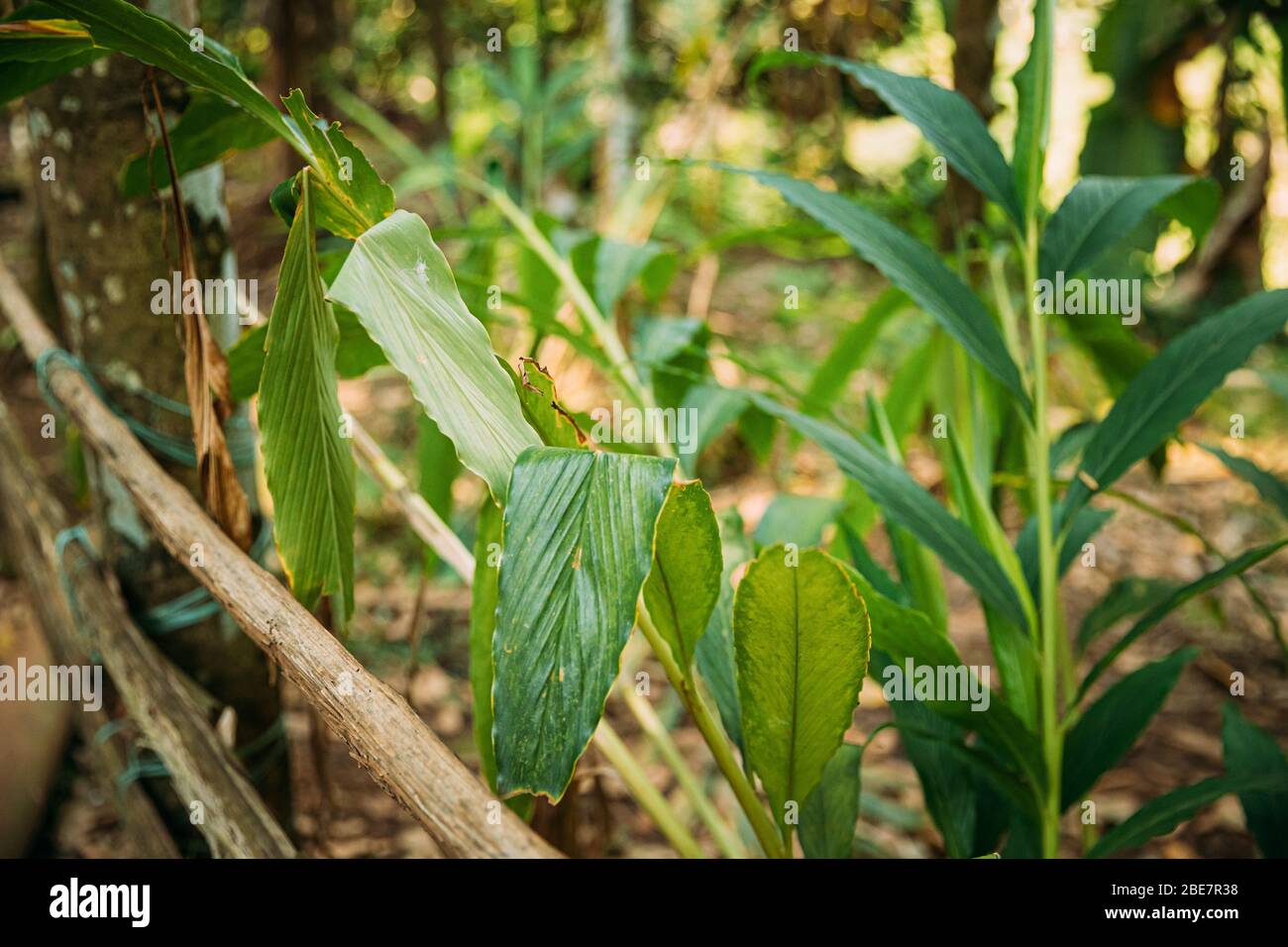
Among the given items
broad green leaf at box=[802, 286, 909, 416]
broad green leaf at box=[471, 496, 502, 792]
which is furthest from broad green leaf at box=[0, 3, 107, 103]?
broad green leaf at box=[802, 286, 909, 416]

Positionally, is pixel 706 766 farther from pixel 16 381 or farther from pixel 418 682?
pixel 16 381

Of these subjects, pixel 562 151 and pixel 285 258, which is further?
pixel 562 151

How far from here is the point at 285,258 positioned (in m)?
0.47

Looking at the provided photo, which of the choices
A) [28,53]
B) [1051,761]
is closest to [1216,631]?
[1051,761]

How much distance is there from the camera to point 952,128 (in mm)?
725

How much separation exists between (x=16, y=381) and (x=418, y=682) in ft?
5.15

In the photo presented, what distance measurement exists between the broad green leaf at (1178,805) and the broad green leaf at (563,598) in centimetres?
45

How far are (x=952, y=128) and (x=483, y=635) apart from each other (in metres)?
0.54

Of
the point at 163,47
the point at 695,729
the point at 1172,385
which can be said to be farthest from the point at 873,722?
the point at 163,47

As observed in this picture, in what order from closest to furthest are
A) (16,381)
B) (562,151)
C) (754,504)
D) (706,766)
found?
(706,766) → (562,151) → (754,504) → (16,381)

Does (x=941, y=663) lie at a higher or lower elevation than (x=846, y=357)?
lower

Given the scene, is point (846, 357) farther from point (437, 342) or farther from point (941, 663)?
point (437, 342)

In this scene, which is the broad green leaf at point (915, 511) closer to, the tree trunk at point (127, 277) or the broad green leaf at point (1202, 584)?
the broad green leaf at point (1202, 584)

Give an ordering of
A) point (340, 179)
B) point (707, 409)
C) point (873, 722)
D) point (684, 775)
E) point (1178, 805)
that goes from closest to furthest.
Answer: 1. point (340, 179)
2. point (1178, 805)
3. point (684, 775)
4. point (707, 409)
5. point (873, 722)
